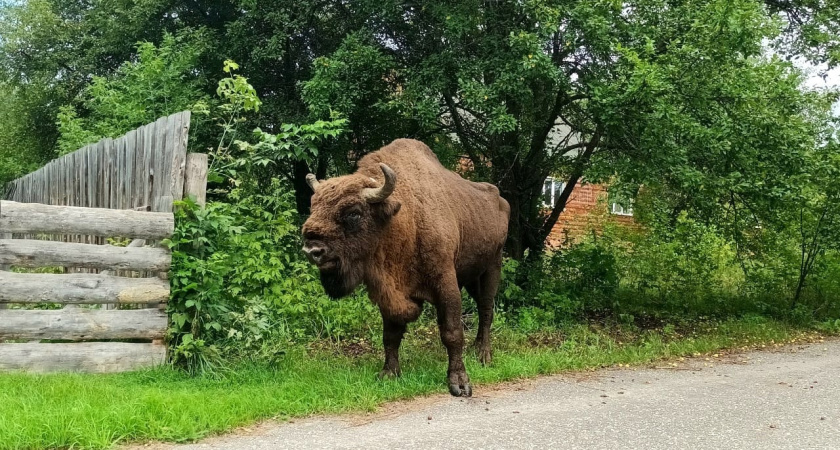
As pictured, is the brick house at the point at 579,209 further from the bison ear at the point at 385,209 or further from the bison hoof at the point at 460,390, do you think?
the bison ear at the point at 385,209

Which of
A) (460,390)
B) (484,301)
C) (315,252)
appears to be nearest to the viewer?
(315,252)

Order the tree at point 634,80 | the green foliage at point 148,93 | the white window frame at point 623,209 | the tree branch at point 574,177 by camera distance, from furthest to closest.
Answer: the green foliage at point 148,93 → the tree branch at point 574,177 → the white window frame at point 623,209 → the tree at point 634,80

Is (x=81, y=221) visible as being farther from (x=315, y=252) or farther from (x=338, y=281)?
(x=338, y=281)

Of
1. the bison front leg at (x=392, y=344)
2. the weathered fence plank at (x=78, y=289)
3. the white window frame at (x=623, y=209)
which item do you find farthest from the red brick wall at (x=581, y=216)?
the weathered fence plank at (x=78, y=289)

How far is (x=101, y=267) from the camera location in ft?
20.7

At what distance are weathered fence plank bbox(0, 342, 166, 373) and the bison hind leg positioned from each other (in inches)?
154

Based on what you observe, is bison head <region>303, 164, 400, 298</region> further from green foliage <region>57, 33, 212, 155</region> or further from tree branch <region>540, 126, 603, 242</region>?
green foliage <region>57, 33, 212, 155</region>

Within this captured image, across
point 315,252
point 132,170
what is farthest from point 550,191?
point 315,252

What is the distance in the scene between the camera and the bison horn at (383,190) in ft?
19.2

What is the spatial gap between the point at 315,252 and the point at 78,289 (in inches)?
96.6

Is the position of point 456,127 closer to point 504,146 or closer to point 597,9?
point 504,146

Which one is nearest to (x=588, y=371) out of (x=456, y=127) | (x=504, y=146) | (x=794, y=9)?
(x=504, y=146)

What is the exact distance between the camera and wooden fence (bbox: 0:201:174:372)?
5953 mm

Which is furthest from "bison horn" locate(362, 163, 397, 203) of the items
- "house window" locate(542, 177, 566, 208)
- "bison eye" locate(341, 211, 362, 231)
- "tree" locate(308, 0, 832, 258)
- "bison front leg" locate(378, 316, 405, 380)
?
"house window" locate(542, 177, 566, 208)
